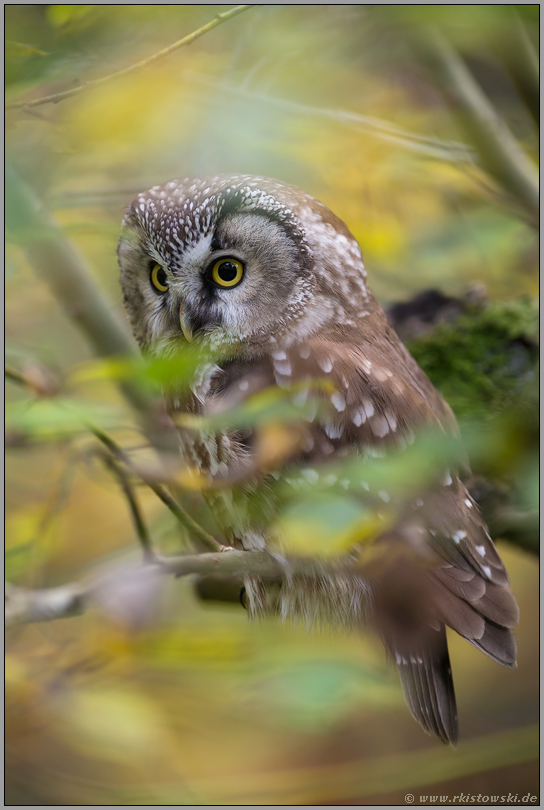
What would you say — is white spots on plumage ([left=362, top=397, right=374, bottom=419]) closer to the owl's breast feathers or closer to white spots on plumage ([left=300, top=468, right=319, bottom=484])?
the owl's breast feathers

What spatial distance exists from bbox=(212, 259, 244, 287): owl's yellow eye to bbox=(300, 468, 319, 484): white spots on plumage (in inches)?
17.8

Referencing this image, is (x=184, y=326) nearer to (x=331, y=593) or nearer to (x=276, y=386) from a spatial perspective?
(x=276, y=386)

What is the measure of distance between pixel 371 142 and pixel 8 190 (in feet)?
4.31

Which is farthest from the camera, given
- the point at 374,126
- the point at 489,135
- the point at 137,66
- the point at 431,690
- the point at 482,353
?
the point at 482,353

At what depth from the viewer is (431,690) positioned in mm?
1494

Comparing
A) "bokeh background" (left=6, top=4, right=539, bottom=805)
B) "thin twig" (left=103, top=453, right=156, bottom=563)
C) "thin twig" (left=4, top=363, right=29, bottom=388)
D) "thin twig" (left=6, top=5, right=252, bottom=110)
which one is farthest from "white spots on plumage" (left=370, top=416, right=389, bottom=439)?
"thin twig" (left=6, top=5, right=252, bottom=110)

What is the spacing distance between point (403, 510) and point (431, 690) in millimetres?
528

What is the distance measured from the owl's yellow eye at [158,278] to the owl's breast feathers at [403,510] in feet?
0.87

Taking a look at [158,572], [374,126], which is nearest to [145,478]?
[158,572]

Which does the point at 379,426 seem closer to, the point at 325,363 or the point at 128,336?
the point at 325,363

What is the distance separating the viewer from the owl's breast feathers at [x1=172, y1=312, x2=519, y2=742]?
1.31 meters

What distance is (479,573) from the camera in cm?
140

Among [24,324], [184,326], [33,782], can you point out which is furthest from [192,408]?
[33,782]

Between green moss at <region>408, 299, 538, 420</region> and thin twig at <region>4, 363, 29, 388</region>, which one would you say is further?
green moss at <region>408, 299, 538, 420</region>
